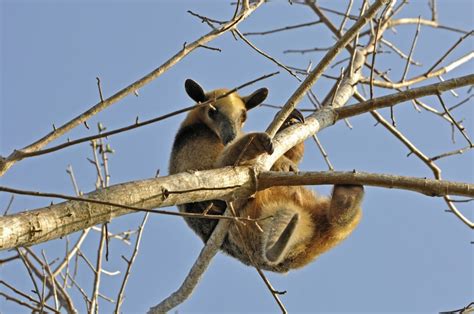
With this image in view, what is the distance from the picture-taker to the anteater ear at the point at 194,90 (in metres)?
8.41

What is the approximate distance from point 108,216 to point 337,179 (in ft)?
6.08

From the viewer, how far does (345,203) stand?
6.56 metres

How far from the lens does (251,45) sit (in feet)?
18.9

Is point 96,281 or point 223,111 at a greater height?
point 223,111

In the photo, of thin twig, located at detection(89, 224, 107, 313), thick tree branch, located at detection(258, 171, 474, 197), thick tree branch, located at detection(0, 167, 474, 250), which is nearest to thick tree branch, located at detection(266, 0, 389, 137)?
thick tree branch, located at detection(0, 167, 474, 250)

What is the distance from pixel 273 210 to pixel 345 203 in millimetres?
722

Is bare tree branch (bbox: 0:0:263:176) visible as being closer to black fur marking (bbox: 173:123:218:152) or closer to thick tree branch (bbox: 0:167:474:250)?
thick tree branch (bbox: 0:167:474:250)

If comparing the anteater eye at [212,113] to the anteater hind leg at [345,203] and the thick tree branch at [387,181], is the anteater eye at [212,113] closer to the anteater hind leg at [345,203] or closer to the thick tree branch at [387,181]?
the anteater hind leg at [345,203]

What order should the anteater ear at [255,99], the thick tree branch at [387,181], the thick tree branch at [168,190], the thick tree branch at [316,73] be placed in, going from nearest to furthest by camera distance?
the thick tree branch at [168,190]
the thick tree branch at [387,181]
the thick tree branch at [316,73]
the anteater ear at [255,99]

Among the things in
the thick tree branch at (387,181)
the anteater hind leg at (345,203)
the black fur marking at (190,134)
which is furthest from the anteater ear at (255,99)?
the thick tree branch at (387,181)

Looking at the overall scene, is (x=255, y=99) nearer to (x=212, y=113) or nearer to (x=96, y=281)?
(x=212, y=113)

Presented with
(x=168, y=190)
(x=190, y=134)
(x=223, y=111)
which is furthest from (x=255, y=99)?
(x=168, y=190)

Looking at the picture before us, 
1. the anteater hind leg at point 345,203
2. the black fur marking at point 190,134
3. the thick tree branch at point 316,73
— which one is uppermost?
the black fur marking at point 190,134

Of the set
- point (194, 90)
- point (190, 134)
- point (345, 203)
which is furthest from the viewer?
point (194, 90)
